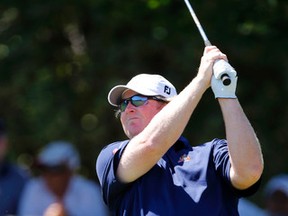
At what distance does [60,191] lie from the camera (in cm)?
875

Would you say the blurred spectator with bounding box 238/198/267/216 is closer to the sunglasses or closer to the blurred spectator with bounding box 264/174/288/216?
the blurred spectator with bounding box 264/174/288/216

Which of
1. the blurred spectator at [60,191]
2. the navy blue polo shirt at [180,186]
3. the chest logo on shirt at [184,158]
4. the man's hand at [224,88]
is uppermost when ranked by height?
the man's hand at [224,88]

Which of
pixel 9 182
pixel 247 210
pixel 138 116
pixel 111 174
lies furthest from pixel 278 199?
pixel 111 174

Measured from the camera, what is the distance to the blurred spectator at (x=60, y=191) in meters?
8.58

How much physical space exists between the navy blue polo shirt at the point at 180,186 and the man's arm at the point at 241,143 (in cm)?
12

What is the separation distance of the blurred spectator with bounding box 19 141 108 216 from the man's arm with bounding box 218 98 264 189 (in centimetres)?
379

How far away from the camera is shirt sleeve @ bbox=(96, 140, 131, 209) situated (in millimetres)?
4965

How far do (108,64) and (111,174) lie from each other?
496 centimetres

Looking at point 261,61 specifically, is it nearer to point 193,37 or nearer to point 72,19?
point 193,37

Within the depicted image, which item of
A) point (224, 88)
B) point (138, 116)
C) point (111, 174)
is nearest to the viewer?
point (224, 88)

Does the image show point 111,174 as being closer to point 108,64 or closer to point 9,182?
point 9,182

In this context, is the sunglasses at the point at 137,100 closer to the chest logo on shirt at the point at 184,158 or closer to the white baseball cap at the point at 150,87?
the white baseball cap at the point at 150,87

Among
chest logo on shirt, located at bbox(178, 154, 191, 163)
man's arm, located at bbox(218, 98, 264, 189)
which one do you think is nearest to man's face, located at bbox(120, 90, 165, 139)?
chest logo on shirt, located at bbox(178, 154, 191, 163)

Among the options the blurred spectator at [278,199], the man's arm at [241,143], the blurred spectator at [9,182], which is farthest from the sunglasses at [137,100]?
the blurred spectator at [278,199]
